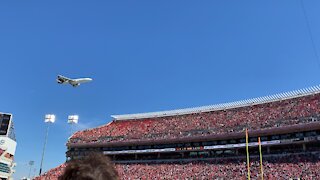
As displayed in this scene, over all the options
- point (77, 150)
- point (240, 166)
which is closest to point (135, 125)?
point (77, 150)

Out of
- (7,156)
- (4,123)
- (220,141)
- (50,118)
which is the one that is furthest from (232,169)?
(7,156)

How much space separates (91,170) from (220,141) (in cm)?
4706

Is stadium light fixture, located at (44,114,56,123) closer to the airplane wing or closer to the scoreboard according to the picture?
the airplane wing

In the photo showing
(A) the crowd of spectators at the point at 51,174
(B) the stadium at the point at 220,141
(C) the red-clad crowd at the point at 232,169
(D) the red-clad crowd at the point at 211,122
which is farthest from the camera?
(A) the crowd of spectators at the point at 51,174

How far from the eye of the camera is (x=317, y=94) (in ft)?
159

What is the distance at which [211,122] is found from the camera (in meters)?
53.2

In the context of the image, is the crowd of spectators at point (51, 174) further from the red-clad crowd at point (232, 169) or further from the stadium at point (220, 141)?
the red-clad crowd at point (232, 169)

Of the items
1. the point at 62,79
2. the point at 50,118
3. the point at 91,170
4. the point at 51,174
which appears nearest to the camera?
the point at 91,170

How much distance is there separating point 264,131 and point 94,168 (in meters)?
43.6

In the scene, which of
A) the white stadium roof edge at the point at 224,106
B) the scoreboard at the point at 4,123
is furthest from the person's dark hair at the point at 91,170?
the white stadium roof edge at the point at 224,106

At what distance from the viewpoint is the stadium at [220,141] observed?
40.5 metres

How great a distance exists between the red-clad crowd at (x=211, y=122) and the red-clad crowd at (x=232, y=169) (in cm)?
410

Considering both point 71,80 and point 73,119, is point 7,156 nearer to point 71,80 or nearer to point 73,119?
point 73,119

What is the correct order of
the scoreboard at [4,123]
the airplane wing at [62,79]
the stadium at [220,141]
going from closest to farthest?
the scoreboard at [4,123] → the stadium at [220,141] → the airplane wing at [62,79]
